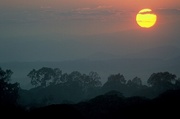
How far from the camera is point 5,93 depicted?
75062 millimetres

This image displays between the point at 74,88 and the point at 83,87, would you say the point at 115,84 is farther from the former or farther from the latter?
the point at 83,87

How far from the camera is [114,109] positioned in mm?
50219

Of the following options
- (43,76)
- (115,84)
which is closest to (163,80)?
(115,84)

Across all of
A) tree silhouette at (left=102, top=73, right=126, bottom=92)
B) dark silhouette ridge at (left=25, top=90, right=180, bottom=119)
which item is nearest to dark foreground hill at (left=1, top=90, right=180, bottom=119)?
dark silhouette ridge at (left=25, top=90, right=180, bottom=119)

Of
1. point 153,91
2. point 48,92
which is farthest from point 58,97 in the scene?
point 153,91

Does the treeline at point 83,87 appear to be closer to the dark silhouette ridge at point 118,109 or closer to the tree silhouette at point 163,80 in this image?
the tree silhouette at point 163,80

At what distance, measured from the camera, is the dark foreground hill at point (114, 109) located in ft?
145

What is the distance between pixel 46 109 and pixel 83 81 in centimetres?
8845

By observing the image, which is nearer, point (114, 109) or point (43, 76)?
point (114, 109)

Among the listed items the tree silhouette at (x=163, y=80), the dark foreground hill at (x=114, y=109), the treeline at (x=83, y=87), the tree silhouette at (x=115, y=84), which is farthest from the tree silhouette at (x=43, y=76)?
the dark foreground hill at (x=114, y=109)

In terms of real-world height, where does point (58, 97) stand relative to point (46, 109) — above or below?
below

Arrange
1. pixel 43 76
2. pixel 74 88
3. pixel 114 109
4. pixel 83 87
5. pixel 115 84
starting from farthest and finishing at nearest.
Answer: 1. pixel 43 76
2. pixel 83 87
3. pixel 74 88
4. pixel 115 84
5. pixel 114 109

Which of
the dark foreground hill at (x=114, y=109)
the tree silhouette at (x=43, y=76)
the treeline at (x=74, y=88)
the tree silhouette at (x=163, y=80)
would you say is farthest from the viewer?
the tree silhouette at (x=43, y=76)

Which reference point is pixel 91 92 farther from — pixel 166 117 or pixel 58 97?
pixel 166 117
